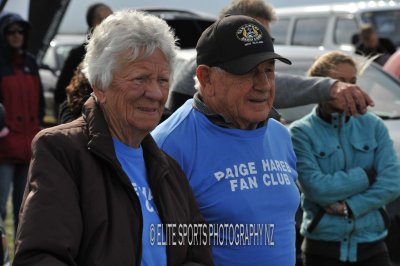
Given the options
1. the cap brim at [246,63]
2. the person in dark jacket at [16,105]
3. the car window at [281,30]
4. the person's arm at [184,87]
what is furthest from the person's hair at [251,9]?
the car window at [281,30]

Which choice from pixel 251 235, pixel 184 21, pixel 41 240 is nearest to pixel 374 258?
pixel 251 235

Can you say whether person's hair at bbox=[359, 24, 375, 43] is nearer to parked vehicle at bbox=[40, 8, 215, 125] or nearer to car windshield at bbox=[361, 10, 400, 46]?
parked vehicle at bbox=[40, 8, 215, 125]

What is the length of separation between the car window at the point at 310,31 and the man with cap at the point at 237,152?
13259mm

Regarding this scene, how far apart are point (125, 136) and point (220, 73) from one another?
60 centimetres

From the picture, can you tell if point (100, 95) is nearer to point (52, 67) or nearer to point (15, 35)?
point (15, 35)

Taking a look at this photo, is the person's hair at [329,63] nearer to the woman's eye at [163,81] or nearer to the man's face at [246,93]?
the man's face at [246,93]

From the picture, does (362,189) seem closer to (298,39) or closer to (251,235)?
(251,235)

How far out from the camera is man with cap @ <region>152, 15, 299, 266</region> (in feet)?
11.3

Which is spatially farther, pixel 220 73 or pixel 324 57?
pixel 324 57

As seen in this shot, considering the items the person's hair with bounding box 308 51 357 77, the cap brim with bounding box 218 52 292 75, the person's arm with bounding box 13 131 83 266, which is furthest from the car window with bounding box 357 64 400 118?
the person's arm with bounding box 13 131 83 266

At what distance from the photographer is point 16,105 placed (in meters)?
7.17

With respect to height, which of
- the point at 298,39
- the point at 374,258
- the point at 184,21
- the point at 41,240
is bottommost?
the point at 298,39

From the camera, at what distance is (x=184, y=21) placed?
39.1 feet

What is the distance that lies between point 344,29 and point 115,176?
45.4ft
